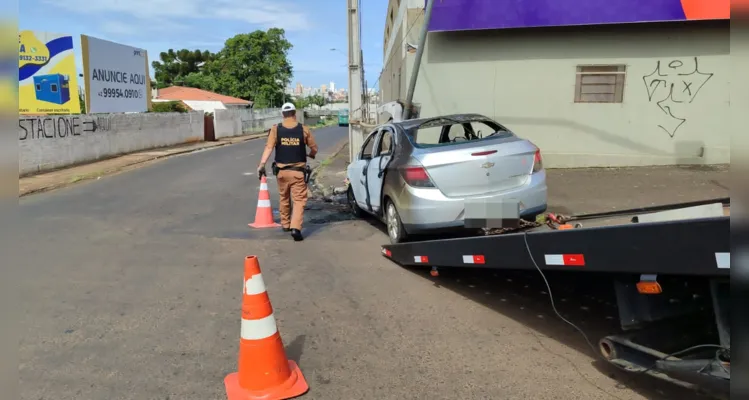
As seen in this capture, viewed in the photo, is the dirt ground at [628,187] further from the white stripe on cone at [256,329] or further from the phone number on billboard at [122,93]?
the phone number on billboard at [122,93]

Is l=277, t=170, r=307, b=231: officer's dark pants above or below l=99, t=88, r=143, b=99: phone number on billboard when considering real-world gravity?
below

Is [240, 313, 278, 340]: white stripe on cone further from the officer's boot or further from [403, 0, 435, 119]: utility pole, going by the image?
[403, 0, 435, 119]: utility pole

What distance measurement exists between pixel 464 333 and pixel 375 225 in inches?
159

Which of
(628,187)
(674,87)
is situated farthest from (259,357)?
(674,87)

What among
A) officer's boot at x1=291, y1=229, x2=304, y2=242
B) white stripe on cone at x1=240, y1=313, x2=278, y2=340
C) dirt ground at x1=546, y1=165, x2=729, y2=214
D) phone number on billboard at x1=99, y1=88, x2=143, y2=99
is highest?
phone number on billboard at x1=99, y1=88, x2=143, y2=99

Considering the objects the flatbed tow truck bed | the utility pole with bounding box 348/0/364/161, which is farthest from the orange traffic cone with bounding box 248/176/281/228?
the utility pole with bounding box 348/0/364/161

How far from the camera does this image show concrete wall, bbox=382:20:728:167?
442 inches

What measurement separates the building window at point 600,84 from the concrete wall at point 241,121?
2393cm

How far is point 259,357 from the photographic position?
122 inches

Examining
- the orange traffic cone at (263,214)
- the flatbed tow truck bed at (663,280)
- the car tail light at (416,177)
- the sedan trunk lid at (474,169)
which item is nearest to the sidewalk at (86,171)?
the orange traffic cone at (263,214)

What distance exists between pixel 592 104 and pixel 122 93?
19.0 m

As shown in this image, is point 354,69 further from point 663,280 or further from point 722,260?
point 722,260

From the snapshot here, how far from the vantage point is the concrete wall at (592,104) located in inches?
442

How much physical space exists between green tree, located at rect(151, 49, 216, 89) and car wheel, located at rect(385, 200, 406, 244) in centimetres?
6950
